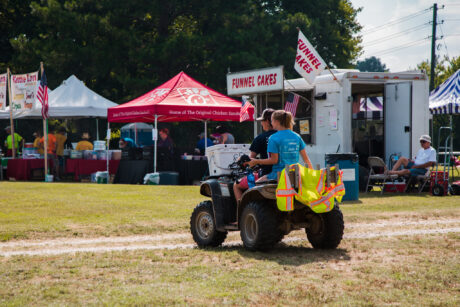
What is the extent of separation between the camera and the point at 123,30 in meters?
32.6

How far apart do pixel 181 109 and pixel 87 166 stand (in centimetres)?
461

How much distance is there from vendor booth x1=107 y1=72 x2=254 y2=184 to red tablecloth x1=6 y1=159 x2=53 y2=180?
363cm

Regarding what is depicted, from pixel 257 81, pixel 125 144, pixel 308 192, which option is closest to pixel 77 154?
pixel 125 144

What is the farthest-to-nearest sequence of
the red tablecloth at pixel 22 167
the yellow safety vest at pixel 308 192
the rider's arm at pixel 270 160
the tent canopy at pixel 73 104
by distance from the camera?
the tent canopy at pixel 73 104, the red tablecloth at pixel 22 167, the rider's arm at pixel 270 160, the yellow safety vest at pixel 308 192

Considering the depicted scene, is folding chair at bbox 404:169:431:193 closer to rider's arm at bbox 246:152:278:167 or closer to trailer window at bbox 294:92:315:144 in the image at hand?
trailer window at bbox 294:92:315:144

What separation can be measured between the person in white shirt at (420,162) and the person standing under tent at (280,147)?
8546 mm

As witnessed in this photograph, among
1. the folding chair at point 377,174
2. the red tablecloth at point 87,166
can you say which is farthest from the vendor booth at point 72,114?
the folding chair at point 377,174

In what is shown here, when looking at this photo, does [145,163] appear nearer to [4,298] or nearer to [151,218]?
[151,218]

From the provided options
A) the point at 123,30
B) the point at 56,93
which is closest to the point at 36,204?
the point at 56,93

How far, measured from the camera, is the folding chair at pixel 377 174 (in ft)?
51.5

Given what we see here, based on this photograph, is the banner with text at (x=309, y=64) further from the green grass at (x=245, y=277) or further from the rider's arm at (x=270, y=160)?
the rider's arm at (x=270, y=160)

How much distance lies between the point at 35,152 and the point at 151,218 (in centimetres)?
1339

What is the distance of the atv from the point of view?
7410 mm

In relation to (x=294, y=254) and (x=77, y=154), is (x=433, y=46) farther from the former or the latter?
(x=294, y=254)
